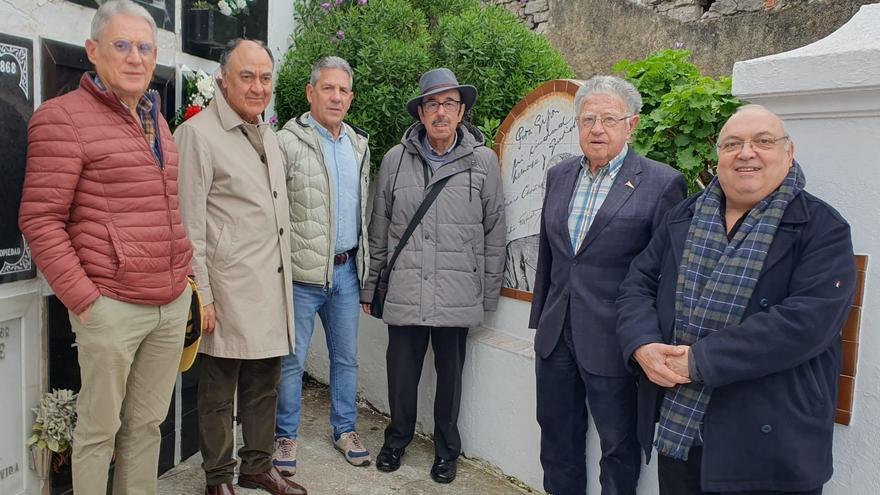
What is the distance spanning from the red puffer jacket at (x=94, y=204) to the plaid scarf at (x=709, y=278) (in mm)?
1866

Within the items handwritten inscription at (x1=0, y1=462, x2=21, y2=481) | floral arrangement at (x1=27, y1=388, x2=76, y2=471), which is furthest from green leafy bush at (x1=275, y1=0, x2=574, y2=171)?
handwritten inscription at (x1=0, y1=462, x2=21, y2=481)

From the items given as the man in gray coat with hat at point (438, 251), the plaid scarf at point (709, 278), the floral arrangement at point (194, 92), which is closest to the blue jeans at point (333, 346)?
the man in gray coat with hat at point (438, 251)

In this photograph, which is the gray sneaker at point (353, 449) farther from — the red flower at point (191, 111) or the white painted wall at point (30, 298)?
the red flower at point (191, 111)

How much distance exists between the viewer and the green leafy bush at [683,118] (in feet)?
10.4

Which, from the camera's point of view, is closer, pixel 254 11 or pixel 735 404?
pixel 735 404

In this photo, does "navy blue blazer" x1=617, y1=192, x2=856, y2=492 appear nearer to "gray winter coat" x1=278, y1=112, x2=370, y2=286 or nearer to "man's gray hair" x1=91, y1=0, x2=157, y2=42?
"gray winter coat" x1=278, y1=112, x2=370, y2=286

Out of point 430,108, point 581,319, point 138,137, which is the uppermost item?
point 430,108

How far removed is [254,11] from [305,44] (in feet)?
1.73

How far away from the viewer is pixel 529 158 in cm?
390

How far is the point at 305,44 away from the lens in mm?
5074

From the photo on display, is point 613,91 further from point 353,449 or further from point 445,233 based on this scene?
point 353,449

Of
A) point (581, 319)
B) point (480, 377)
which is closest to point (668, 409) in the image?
point (581, 319)

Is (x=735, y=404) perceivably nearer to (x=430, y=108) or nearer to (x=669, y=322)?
(x=669, y=322)

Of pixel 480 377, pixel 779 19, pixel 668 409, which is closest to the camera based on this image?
pixel 668 409
